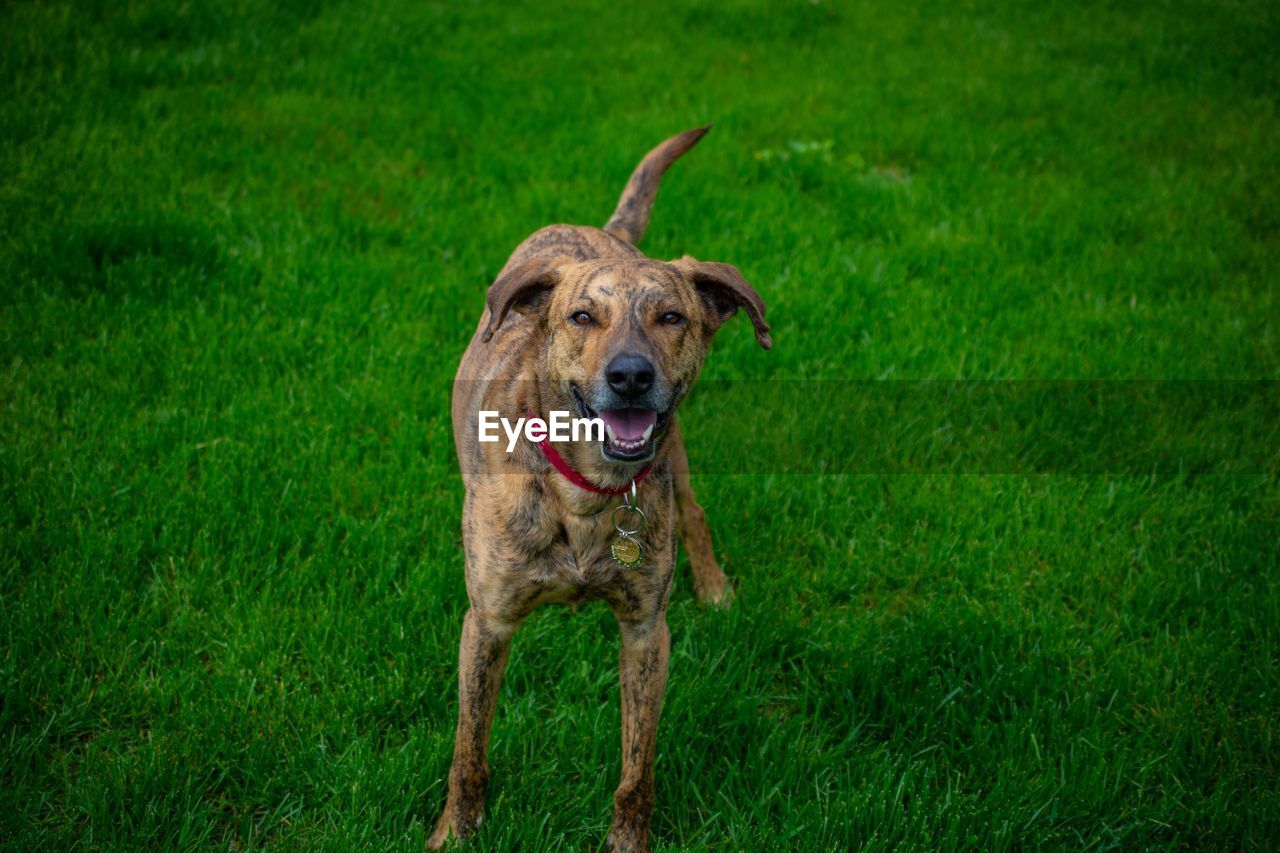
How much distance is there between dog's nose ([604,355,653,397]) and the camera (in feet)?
8.64

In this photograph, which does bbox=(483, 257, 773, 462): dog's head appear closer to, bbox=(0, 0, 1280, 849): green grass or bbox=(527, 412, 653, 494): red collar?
bbox=(527, 412, 653, 494): red collar

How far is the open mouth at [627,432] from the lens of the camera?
2.71 m

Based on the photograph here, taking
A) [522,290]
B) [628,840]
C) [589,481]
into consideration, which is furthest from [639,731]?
[522,290]

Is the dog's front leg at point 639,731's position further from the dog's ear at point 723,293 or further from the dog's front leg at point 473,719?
the dog's ear at point 723,293

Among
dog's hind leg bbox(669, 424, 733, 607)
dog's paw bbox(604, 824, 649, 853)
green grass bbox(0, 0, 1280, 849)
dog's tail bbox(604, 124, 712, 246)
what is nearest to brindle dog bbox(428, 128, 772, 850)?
dog's paw bbox(604, 824, 649, 853)

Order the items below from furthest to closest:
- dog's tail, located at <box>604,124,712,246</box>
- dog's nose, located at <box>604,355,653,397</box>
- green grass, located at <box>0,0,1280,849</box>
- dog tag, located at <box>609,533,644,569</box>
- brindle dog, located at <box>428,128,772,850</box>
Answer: dog's tail, located at <box>604,124,712,246</box> < green grass, located at <box>0,0,1280,849</box> < dog tag, located at <box>609,533,644,569</box> < brindle dog, located at <box>428,128,772,850</box> < dog's nose, located at <box>604,355,653,397</box>

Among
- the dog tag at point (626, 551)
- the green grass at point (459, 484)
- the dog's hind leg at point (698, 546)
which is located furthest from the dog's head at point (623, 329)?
the green grass at point (459, 484)

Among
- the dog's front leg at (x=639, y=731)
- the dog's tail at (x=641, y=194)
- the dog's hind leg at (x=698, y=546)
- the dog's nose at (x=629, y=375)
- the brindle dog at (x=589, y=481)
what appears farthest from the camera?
the dog's tail at (x=641, y=194)

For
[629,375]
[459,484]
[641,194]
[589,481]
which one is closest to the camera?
[629,375]

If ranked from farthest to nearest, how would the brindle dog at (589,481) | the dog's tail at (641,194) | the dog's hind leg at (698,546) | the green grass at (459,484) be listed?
1. the dog's tail at (641,194)
2. the dog's hind leg at (698,546)
3. the green grass at (459,484)
4. the brindle dog at (589,481)

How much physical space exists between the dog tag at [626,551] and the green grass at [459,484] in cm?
77

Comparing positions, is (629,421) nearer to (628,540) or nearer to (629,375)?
(629,375)

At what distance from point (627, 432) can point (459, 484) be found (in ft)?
5.85

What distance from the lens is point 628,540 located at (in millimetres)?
2885
